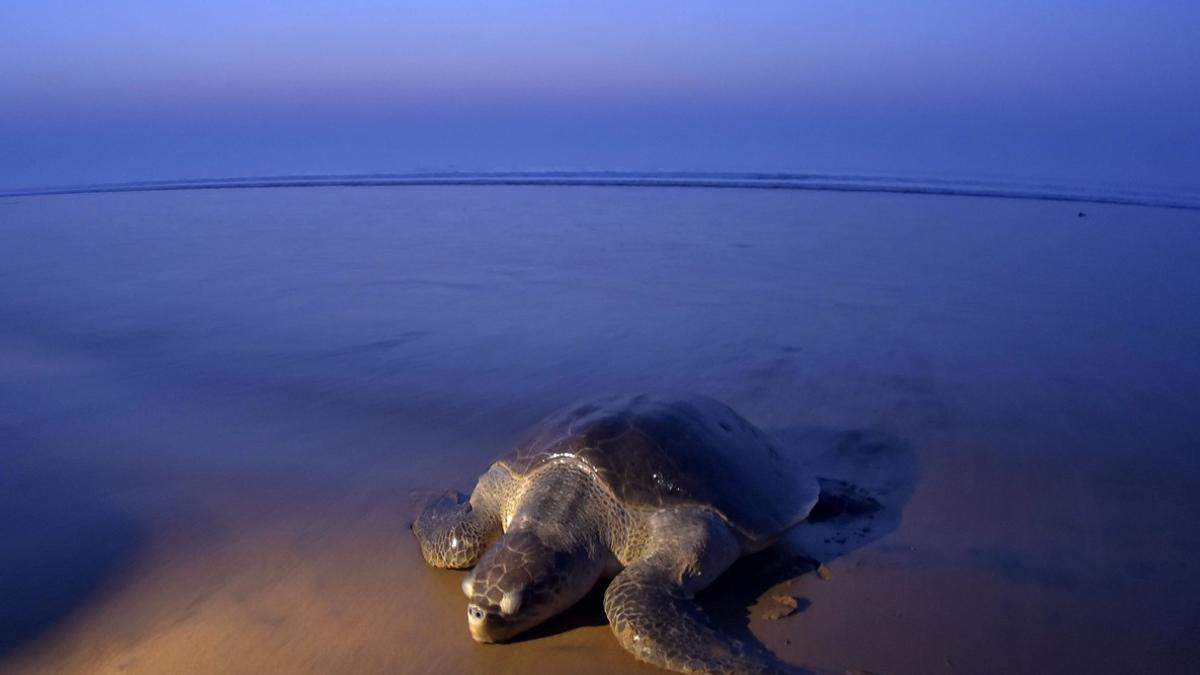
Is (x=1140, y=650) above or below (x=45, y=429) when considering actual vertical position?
above

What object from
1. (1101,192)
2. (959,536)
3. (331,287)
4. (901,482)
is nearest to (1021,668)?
(959,536)

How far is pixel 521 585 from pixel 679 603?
0.49 m

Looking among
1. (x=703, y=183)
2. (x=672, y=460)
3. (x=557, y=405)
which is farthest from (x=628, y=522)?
(x=703, y=183)

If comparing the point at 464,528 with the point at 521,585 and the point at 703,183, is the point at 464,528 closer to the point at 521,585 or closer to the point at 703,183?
the point at 521,585

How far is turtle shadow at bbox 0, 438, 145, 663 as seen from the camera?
8.90 feet

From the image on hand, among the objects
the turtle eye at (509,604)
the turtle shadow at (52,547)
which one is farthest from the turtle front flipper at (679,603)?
the turtle shadow at (52,547)

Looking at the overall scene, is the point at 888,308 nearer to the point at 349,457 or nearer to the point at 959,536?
the point at 959,536

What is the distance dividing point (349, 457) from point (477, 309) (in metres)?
2.93

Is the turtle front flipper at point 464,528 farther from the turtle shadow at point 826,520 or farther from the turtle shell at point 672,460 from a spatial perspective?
the turtle shadow at point 826,520

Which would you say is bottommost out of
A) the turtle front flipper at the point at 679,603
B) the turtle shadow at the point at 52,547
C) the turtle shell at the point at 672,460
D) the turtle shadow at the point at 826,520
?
the turtle shadow at the point at 52,547

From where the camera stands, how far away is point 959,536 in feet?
10.4

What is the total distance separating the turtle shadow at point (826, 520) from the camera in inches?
108

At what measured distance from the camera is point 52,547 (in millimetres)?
3141

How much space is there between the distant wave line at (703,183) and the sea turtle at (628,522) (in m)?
11.2
